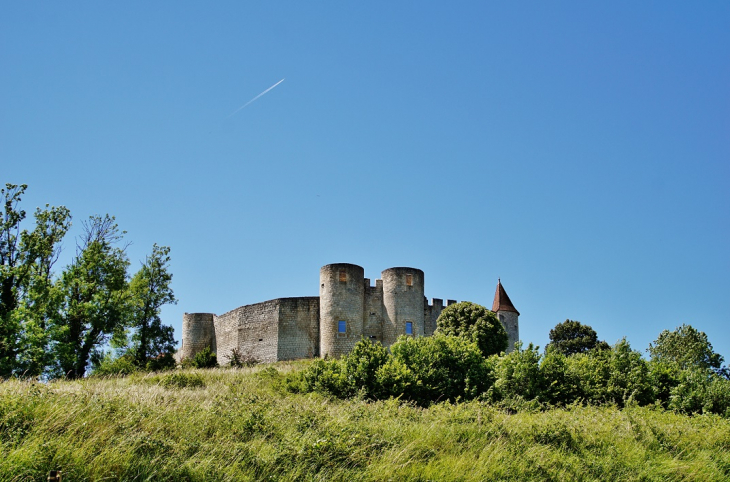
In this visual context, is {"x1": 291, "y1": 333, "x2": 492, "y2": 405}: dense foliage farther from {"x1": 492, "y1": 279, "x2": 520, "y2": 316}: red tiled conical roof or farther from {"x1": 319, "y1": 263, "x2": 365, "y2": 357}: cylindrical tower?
{"x1": 492, "y1": 279, "x2": 520, "y2": 316}: red tiled conical roof

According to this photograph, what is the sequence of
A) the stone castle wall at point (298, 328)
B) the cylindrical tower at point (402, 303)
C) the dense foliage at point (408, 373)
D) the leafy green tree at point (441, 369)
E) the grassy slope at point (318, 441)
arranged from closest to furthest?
the grassy slope at point (318, 441), the dense foliage at point (408, 373), the leafy green tree at point (441, 369), the cylindrical tower at point (402, 303), the stone castle wall at point (298, 328)

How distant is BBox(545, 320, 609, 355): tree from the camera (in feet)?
160

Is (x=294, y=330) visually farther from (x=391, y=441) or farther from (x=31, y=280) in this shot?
(x=391, y=441)

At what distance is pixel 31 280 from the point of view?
27.1 metres

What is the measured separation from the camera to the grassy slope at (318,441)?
8.12m

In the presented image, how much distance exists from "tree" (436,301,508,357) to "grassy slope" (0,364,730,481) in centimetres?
1609

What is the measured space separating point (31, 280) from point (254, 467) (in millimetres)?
22407

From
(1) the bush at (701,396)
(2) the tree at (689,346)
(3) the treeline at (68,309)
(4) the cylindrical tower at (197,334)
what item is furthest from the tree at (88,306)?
(2) the tree at (689,346)

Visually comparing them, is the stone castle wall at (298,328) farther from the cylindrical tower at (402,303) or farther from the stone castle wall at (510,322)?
the stone castle wall at (510,322)

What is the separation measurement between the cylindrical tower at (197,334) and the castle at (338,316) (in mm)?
4526

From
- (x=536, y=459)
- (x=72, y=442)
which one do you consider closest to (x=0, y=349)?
(x=72, y=442)

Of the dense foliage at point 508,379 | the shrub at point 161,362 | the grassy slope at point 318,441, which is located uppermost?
the shrub at point 161,362

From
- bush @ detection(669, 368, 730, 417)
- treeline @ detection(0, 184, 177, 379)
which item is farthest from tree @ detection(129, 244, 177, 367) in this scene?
bush @ detection(669, 368, 730, 417)

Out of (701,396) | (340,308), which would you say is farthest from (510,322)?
(701,396)
